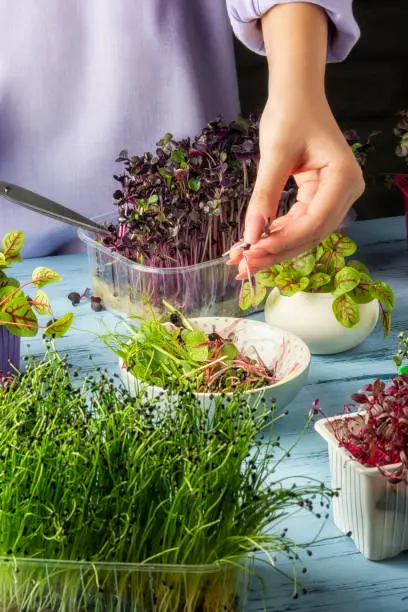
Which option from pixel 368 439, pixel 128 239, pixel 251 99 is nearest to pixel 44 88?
pixel 128 239

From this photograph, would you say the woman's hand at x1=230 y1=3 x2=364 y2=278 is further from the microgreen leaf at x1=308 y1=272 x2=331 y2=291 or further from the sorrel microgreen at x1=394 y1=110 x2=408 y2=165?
the sorrel microgreen at x1=394 y1=110 x2=408 y2=165

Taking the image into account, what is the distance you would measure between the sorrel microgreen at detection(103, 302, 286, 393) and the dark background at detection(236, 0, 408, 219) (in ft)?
3.86

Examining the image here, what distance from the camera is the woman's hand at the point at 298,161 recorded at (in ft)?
3.51

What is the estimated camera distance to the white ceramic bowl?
1.09m

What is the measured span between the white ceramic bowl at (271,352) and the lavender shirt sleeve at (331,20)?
1.39ft

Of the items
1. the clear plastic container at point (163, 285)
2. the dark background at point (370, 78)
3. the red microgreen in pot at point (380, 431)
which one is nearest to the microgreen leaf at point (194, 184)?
the clear plastic container at point (163, 285)

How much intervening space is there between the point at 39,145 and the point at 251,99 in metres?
0.67

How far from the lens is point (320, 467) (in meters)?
1.05

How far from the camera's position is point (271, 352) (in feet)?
4.09

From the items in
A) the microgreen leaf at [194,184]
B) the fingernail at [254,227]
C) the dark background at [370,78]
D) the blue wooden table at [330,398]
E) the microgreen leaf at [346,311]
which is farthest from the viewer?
the dark background at [370,78]

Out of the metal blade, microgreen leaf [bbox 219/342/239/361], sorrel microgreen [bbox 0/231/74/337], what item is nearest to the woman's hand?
microgreen leaf [bbox 219/342/239/361]

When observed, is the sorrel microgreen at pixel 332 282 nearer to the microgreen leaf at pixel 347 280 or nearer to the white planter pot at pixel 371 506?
the microgreen leaf at pixel 347 280

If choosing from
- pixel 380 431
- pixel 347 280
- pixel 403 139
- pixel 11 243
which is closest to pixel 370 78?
pixel 403 139

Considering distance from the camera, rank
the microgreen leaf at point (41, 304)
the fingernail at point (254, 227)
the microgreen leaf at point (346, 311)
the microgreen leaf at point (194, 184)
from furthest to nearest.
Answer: the microgreen leaf at point (194, 184), the microgreen leaf at point (346, 311), the microgreen leaf at point (41, 304), the fingernail at point (254, 227)
